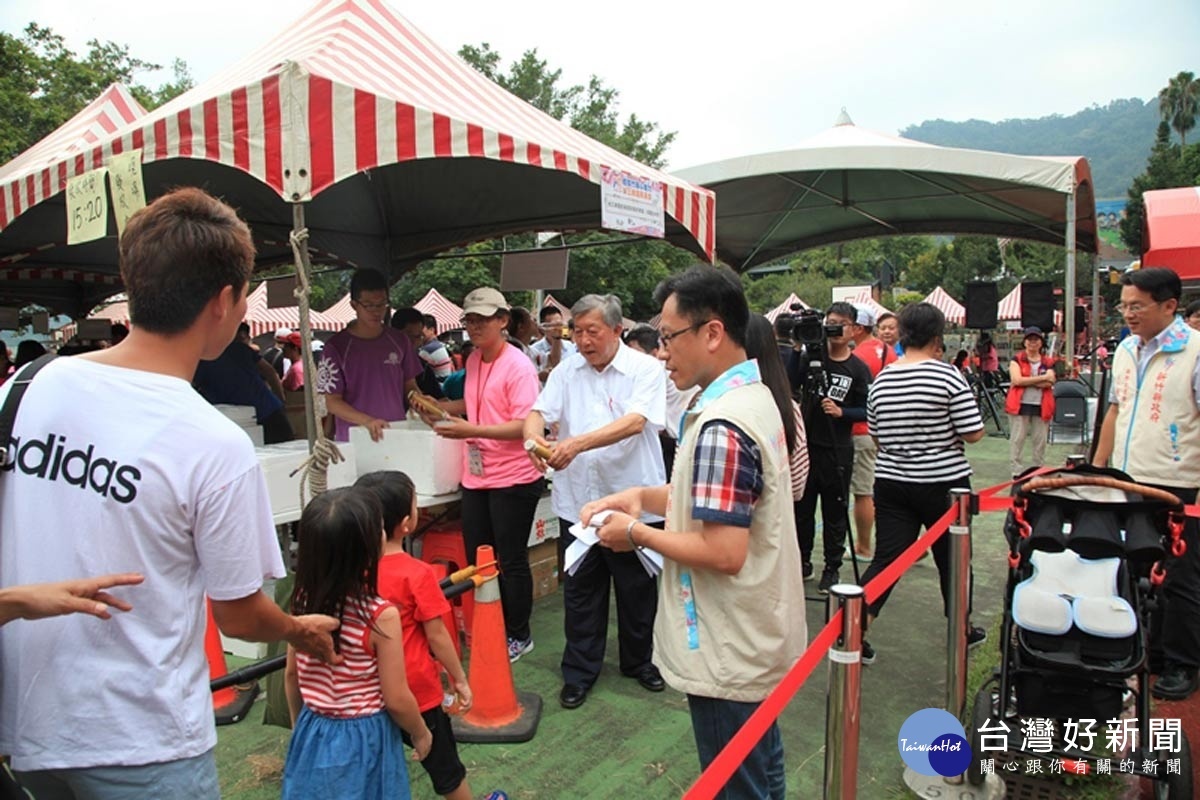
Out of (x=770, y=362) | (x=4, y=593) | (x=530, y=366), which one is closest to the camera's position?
(x=4, y=593)

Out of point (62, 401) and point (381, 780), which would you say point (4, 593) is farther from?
point (381, 780)

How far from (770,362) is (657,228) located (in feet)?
5.00

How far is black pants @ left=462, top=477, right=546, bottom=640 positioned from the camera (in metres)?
3.88

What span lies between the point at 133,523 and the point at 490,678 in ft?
7.53

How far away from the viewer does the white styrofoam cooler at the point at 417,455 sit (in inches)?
156

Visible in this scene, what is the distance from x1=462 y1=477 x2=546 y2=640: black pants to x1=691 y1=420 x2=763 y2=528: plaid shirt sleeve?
2.23 metres

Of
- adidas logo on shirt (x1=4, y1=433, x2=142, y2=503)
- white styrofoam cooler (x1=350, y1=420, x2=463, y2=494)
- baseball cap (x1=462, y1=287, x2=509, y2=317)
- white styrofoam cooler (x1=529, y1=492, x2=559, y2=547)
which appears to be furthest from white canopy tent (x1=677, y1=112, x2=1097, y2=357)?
adidas logo on shirt (x1=4, y1=433, x2=142, y2=503)

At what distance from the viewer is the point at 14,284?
9.41 metres

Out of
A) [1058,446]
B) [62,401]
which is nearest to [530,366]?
[62,401]

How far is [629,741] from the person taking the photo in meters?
3.23

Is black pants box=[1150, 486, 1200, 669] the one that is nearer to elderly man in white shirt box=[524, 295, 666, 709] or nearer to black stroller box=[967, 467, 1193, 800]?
black stroller box=[967, 467, 1193, 800]

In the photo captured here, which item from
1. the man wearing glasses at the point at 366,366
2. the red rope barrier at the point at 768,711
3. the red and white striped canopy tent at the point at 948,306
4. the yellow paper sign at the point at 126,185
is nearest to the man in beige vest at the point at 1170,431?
the red rope barrier at the point at 768,711

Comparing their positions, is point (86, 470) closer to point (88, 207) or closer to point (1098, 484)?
point (88, 207)

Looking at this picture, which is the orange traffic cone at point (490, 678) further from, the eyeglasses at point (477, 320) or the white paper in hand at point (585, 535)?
→ the eyeglasses at point (477, 320)
